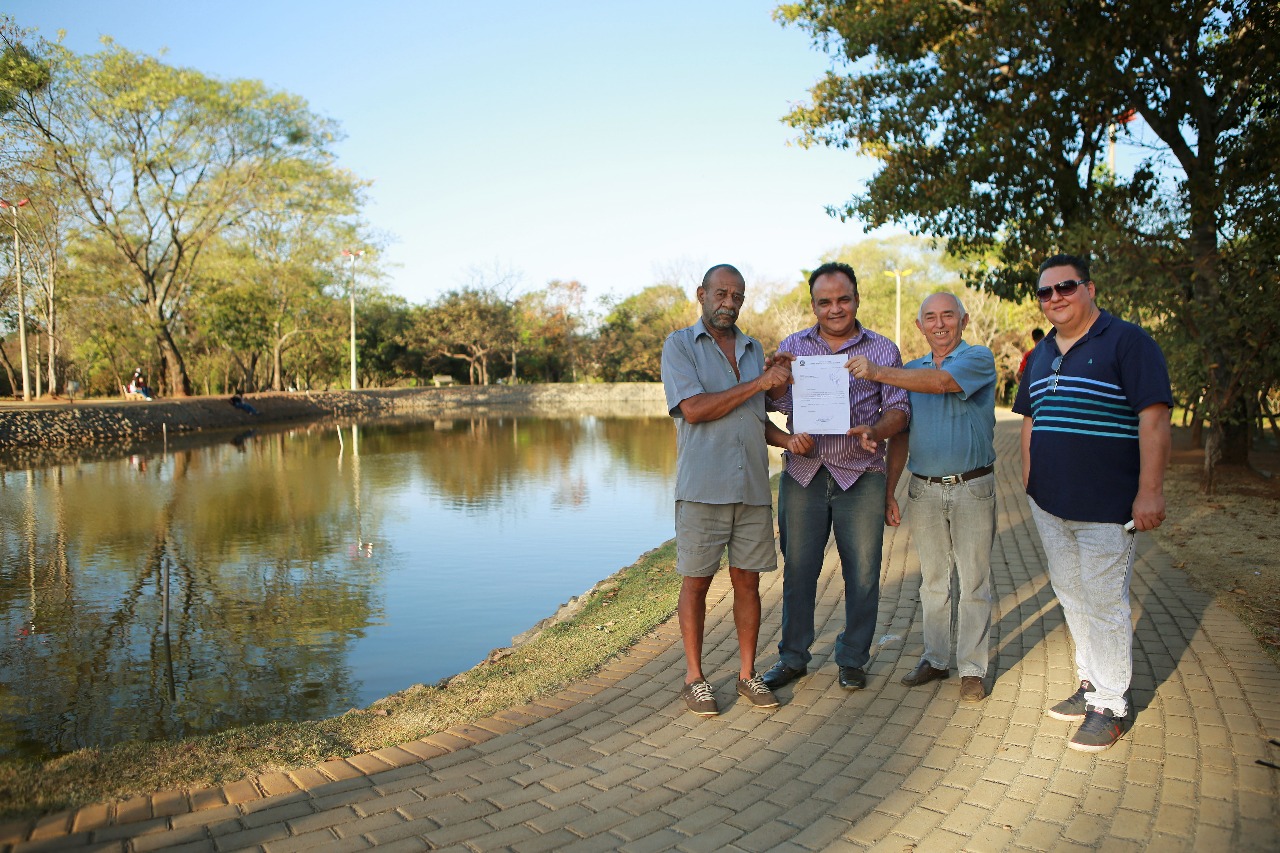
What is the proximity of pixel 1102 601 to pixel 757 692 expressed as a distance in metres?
1.58

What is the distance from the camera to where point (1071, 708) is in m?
4.14

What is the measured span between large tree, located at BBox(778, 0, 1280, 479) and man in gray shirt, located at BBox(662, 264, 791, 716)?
8.41m

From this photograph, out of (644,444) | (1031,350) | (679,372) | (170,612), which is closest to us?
(679,372)

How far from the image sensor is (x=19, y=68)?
87.4ft

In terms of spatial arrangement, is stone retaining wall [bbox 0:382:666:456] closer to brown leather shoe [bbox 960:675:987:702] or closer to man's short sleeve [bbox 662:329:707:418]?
man's short sleeve [bbox 662:329:707:418]

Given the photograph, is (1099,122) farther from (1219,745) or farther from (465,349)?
(465,349)

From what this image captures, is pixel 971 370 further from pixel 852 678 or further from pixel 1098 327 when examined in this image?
pixel 852 678

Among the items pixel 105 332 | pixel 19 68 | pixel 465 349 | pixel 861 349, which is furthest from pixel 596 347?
pixel 861 349

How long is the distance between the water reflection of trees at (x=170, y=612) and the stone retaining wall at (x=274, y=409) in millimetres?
11331

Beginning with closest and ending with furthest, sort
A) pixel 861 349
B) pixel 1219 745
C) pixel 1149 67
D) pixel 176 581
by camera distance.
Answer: pixel 1219 745, pixel 861 349, pixel 176 581, pixel 1149 67

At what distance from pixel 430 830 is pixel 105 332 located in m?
43.4

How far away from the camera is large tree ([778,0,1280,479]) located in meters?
10.9

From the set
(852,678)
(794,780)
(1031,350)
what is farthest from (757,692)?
(1031,350)

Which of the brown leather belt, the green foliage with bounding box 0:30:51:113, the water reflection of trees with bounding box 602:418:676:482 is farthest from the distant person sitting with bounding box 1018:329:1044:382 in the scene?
the green foliage with bounding box 0:30:51:113
